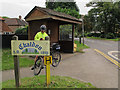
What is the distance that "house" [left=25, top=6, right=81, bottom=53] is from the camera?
762cm

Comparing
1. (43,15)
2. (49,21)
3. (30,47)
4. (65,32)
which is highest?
(43,15)

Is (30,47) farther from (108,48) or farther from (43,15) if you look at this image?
(108,48)

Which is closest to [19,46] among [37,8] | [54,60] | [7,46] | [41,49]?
[41,49]

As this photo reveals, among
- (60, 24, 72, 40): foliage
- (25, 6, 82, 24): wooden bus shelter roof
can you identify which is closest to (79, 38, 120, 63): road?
(60, 24, 72, 40): foliage

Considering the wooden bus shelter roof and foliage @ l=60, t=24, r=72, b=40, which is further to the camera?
foliage @ l=60, t=24, r=72, b=40

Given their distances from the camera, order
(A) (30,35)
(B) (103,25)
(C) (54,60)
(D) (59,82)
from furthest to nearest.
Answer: (B) (103,25), (A) (30,35), (C) (54,60), (D) (59,82)

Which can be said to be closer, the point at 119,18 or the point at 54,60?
the point at 54,60

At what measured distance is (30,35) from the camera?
9.06 metres

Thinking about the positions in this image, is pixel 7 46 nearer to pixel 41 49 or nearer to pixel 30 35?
pixel 30 35

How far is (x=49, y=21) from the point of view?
8.28 meters

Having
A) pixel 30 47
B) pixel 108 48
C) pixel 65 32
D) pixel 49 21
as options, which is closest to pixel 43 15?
pixel 49 21

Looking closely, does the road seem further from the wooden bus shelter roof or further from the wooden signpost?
the wooden signpost

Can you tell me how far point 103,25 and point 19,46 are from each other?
Answer: 35.2m

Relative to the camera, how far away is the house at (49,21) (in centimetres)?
762
